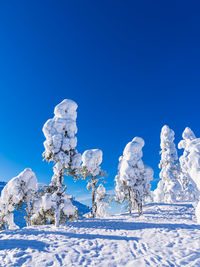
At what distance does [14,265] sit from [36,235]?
14.5ft

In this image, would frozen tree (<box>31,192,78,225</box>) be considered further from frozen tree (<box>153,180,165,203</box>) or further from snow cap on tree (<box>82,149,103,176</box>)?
frozen tree (<box>153,180,165,203</box>)

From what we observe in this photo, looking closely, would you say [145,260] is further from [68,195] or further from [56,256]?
[68,195]

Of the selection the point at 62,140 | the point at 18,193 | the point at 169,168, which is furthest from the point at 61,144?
the point at 169,168

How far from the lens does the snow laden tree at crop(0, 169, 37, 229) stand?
1902 cm

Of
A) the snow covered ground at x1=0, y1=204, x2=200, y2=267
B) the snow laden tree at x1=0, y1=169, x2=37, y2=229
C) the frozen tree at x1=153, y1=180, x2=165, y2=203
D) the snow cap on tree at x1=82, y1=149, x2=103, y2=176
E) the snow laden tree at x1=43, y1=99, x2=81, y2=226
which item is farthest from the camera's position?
the frozen tree at x1=153, y1=180, x2=165, y2=203

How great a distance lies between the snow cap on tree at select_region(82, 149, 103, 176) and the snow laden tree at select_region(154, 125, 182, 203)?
541 inches

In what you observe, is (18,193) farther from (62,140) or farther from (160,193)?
(160,193)

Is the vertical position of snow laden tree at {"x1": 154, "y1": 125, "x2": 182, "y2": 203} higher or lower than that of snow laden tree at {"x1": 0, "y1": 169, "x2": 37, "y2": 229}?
higher

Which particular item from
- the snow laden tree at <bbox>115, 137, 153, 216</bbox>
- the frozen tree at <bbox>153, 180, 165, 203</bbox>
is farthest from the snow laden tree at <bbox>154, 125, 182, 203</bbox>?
the frozen tree at <bbox>153, 180, 165, 203</bbox>

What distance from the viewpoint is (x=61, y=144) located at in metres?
15.8

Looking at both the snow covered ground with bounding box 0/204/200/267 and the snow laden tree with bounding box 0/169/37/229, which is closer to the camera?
the snow covered ground with bounding box 0/204/200/267

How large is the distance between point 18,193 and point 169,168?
2422 centimetres

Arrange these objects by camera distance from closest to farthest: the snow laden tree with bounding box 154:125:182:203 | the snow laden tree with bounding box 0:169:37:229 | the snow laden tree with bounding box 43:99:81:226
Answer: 1. the snow laden tree with bounding box 43:99:81:226
2. the snow laden tree with bounding box 0:169:37:229
3. the snow laden tree with bounding box 154:125:182:203

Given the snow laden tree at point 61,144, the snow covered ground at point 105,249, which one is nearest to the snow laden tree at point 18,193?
the snow laden tree at point 61,144
